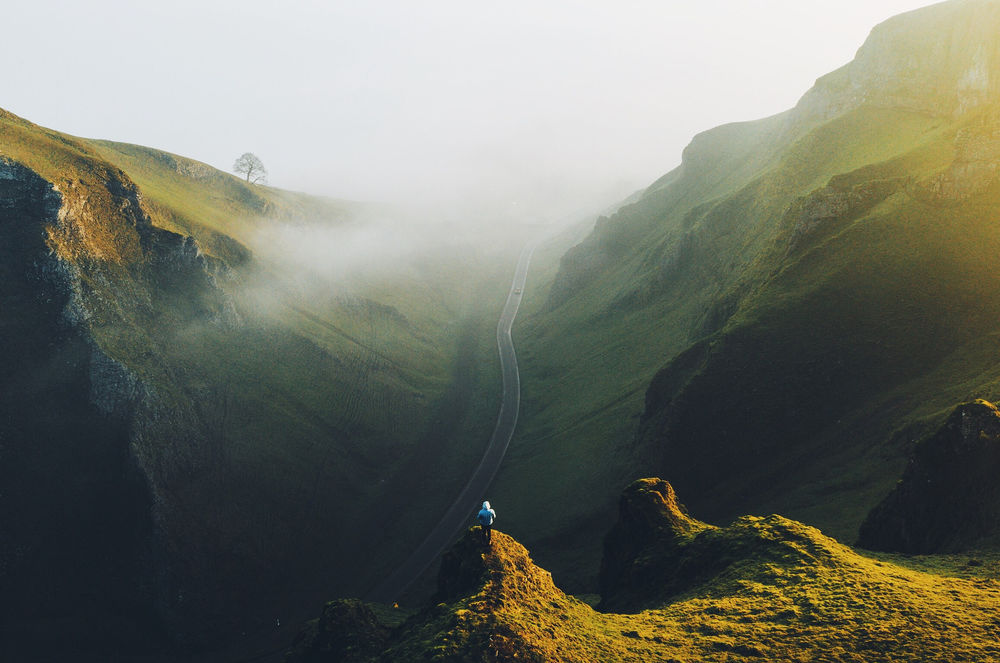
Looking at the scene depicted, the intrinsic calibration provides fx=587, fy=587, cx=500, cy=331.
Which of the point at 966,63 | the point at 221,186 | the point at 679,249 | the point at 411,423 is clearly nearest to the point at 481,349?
the point at 411,423

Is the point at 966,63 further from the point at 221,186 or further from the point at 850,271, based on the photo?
the point at 221,186

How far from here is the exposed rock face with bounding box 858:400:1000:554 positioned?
40844mm

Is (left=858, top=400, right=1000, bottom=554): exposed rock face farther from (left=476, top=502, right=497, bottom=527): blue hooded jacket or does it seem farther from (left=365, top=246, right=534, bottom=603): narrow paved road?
(left=365, top=246, right=534, bottom=603): narrow paved road

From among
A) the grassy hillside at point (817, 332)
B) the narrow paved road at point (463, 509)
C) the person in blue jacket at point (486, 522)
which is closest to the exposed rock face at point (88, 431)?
the narrow paved road at point (463, 509)

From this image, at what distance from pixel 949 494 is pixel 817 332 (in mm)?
33898

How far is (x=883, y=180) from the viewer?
84.4m

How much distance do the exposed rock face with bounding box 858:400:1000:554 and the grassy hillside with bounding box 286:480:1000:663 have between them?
478cm

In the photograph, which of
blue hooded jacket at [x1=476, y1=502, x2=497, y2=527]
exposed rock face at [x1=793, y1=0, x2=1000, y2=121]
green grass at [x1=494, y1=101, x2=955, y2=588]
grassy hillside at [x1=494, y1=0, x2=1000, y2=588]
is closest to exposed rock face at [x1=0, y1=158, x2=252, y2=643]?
grassy hillside at [x1=494, y1=0, x2=1000, y2=588]

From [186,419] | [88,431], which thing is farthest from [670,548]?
[88,431]

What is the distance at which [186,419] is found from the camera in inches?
3573

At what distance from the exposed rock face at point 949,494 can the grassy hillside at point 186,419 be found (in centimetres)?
6495

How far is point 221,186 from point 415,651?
6119 inches

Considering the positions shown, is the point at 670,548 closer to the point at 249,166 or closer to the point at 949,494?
the point at 949,494

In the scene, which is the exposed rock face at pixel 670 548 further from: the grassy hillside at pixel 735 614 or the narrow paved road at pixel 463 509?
the narrow paved road at pixel 463 509
